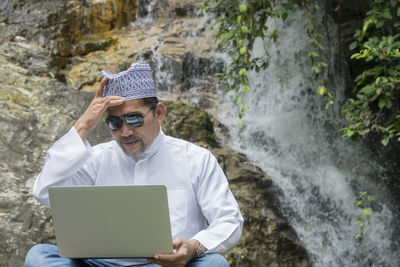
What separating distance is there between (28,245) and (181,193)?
1603mm

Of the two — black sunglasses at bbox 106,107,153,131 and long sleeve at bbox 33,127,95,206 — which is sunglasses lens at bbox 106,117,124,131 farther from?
long sleeve at bbox 33,127,95,206

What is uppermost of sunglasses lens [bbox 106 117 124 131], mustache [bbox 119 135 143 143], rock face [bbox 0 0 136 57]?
rock face [bbox 0 0 136 57]

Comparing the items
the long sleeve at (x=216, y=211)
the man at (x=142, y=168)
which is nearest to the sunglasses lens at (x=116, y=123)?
the man at (x=142, y=168)

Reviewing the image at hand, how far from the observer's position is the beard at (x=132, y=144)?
2.50 m

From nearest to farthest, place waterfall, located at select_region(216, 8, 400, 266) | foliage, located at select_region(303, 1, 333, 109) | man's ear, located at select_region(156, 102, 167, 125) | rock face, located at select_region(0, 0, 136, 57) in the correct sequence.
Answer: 1. man's ear, located at select_region(156, 102, 167, 125)
2. foliage, located at select_region(303, 1, 333, 109)
3. waterfall, located at select_region(216, 8, 400, 266)
4. rock face, located at select_region(0, 0, 136, 57)

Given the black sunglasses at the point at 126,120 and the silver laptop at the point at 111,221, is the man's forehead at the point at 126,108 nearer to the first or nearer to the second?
the black sunglasses at the point at 126,120

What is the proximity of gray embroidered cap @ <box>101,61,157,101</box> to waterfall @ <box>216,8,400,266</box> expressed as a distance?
9.89 feet

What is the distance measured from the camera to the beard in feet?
8.20

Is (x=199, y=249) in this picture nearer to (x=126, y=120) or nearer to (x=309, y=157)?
(x=126, y=120)

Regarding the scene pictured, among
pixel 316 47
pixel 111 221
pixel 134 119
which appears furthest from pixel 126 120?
pixel 316 47

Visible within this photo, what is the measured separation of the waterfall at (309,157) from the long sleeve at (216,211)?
280 centimetres

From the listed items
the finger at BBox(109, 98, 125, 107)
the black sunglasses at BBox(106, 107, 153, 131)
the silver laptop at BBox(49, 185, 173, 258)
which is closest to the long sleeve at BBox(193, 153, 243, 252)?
the silver laptop at BBox(49, 185, 173, 258)

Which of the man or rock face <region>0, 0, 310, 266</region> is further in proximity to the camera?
rock face <region>0, 0, 310, 266</region>

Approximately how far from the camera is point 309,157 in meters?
5.96
